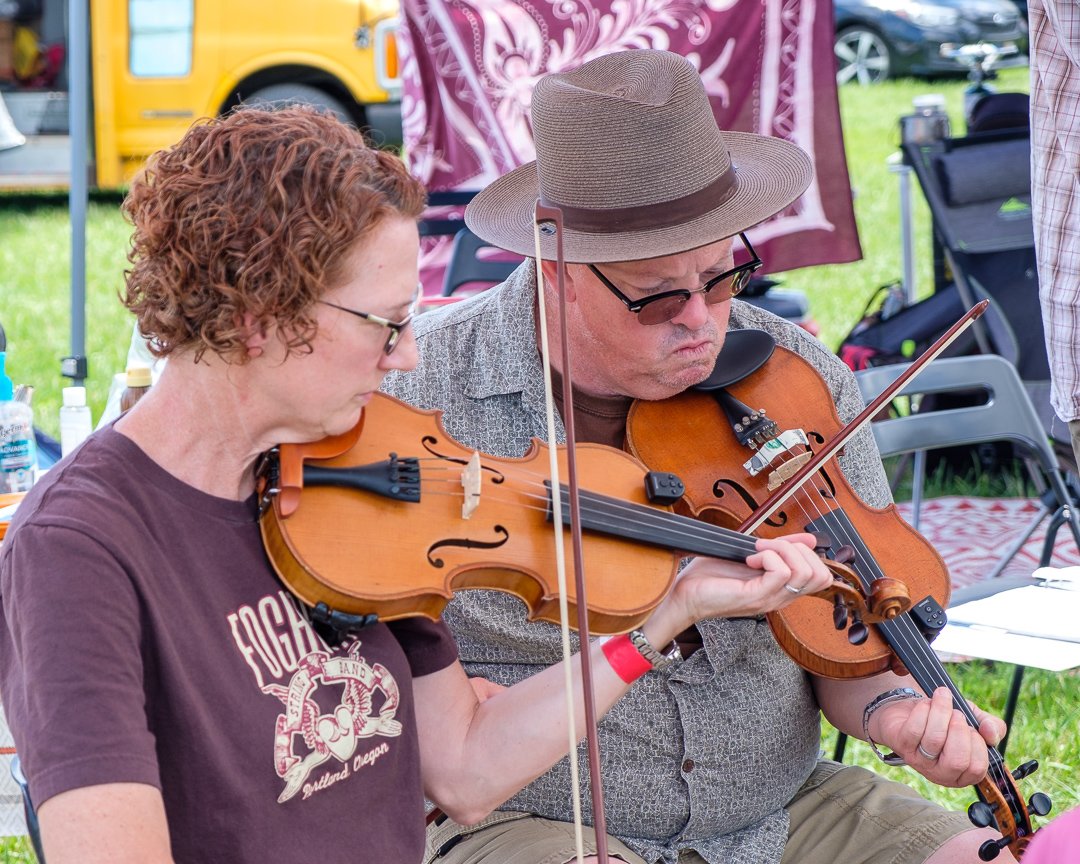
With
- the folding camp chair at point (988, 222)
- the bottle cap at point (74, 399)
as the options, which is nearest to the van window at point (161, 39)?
the folding camp chair at point (988, 222)

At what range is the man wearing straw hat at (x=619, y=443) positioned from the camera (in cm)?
204

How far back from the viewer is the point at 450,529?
1688 millimetres

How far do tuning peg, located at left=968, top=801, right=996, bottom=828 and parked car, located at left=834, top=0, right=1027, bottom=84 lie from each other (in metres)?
11.3

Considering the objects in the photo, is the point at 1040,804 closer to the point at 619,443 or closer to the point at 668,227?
the point at 619,443

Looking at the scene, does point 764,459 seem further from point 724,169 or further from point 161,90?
point 161,90

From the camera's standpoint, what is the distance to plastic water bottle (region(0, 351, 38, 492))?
8.57 ft

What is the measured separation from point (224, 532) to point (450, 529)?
0.28 meters

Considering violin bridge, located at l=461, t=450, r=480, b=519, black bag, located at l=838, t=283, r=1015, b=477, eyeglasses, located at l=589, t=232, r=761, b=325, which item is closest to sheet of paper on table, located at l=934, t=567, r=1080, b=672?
eyeglasses, located at l=589, t=232, r=761, b=325

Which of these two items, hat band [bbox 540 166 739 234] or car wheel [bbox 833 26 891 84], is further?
car wheel [bbox 833 26 891 84]

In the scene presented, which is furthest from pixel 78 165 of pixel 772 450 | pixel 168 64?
pixel 168 64

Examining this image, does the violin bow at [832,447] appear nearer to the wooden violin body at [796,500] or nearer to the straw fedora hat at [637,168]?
the wooden violin body at [796,500]

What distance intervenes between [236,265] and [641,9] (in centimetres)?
339

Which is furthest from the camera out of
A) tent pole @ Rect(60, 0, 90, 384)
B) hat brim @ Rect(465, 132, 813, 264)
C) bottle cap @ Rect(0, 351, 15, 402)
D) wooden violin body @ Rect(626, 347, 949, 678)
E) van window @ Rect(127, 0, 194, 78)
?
van window @ Rect(127, 0, 194, 78)

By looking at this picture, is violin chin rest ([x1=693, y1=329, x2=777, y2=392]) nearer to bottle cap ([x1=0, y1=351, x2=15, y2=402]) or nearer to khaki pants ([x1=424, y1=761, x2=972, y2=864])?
khaki pants ([x1=424, y1=761, x2=972, y2=864])
